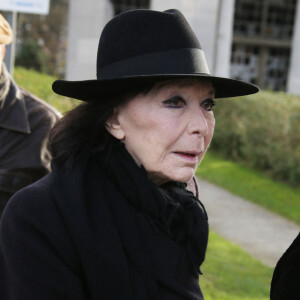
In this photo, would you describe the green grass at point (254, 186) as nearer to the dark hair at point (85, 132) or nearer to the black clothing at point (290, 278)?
the black clothing at point (290, 278)

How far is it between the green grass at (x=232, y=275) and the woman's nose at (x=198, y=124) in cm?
313

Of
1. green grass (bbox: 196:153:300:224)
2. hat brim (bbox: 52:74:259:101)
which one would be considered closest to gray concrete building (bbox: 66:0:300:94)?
green grass (bbox: 196:153:300:224)

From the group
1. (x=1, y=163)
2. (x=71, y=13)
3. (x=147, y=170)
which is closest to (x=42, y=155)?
(x=1, y=163)

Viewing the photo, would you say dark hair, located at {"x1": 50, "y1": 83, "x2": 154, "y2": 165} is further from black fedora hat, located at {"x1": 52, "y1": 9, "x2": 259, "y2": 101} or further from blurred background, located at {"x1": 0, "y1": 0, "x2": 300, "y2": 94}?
blurred background, located at {"x1": 0, "y1": 0, "x2": 300, "y2": 94}

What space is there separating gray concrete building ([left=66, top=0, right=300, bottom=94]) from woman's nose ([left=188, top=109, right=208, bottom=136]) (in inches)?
561

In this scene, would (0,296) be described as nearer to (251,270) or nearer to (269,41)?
(251,270)

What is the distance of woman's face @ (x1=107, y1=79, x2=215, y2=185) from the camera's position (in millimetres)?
1885

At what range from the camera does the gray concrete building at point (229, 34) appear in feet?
53.2

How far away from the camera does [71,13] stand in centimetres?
1639

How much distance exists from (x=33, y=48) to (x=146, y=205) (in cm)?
2527

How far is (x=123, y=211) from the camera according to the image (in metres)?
1.89

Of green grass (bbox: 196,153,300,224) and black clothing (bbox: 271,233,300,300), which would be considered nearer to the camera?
black clothing (bbox: 271,233,300,300)

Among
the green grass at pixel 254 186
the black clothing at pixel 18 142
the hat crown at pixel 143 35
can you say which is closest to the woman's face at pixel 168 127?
the hat crown at pixel 143 35

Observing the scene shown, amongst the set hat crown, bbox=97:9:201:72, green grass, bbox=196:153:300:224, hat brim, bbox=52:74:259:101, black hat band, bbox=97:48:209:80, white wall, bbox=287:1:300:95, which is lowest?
green grass, bbox=196:153:300:224
